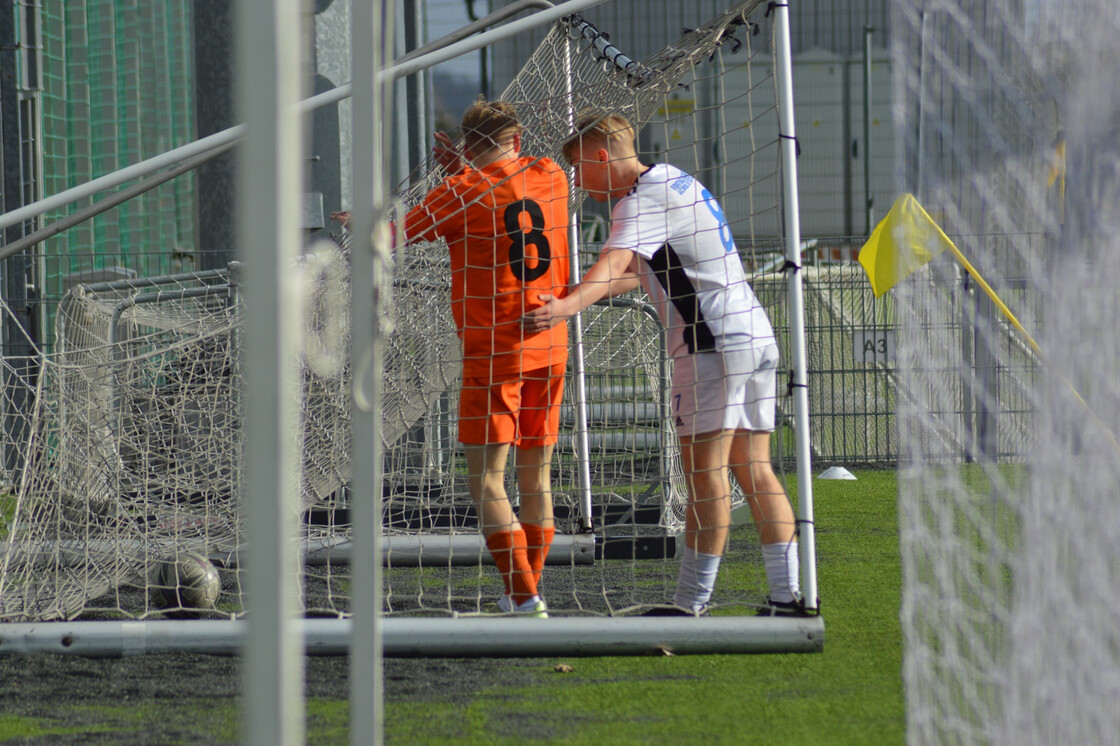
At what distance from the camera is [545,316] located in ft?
10.9

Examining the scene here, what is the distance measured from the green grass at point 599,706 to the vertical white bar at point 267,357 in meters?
1.37

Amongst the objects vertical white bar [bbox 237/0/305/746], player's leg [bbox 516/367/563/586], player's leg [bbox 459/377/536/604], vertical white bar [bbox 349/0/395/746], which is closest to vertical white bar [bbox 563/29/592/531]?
player's leg [bbox 516/367/563/586]

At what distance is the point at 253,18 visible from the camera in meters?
1.23

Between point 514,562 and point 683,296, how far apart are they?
95cm

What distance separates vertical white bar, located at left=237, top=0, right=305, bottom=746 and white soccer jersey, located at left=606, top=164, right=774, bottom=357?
218 cm

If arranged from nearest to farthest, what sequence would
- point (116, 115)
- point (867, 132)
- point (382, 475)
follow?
point (382, 475), point (116, 115), point (867, 132)

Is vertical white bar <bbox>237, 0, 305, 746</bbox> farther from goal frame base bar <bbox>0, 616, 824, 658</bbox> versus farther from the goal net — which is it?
goal frame base bar <bbox>0, 616, 824, 658</bbox>

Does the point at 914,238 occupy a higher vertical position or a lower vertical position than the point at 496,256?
lower

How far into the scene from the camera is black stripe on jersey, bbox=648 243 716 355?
3414 mm

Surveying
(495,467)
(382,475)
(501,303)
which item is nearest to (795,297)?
(501,303)

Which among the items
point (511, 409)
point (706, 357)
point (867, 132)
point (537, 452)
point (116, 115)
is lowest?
point (537, 452)

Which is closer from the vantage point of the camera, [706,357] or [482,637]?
[482,637]

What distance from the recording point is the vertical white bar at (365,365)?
1475mm

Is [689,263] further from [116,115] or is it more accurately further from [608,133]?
[116,115]
